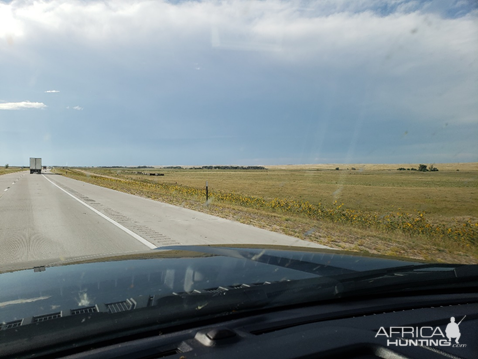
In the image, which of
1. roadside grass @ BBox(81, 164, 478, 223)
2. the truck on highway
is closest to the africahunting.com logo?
roadside grass @ BBox(81, 164, 478, 223)

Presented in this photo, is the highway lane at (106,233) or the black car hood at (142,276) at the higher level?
the black car hood at (142,276)

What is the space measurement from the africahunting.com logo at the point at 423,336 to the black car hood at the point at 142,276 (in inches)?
33.8

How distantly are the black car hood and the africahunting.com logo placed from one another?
0.86 metres

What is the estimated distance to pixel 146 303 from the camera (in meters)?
2.33

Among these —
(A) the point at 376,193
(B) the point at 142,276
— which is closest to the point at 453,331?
(B) the point at 142,276

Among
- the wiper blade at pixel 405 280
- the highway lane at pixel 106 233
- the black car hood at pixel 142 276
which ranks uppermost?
the wiper blade at pixel 405 280

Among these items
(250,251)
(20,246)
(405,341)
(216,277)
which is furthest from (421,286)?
(20,246)

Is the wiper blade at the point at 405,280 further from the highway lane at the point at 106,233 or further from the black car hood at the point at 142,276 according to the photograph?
the highway lane at the point at 106,233

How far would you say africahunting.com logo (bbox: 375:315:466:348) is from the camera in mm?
2059

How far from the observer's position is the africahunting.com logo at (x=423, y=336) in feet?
6.75

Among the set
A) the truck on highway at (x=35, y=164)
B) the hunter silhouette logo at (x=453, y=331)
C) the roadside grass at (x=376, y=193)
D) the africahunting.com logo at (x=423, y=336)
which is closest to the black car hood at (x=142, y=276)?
the africahunting.com logo at (x=423, y=336)

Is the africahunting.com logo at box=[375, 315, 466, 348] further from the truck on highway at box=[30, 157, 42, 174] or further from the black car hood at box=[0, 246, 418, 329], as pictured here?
the truck on highway at box=[30, 157, 42, 174]

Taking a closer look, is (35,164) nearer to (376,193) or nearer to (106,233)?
(376,193)

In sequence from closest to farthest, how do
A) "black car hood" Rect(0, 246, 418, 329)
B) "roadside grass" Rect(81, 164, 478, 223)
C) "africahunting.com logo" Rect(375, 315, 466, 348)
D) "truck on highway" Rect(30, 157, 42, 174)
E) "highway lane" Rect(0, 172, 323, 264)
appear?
1. "africahunting.com logo" Rect(375, 315, 466, 348)
2. "black car hood" Rect(0, 246, 418, 329)
3. "highway lane" Rect(0, 172, 323, 264)
4. "roadside grass" Rect(81, 164, 478, 223)
5. "truck on highway" Rect(30, 157, 42, 174)
